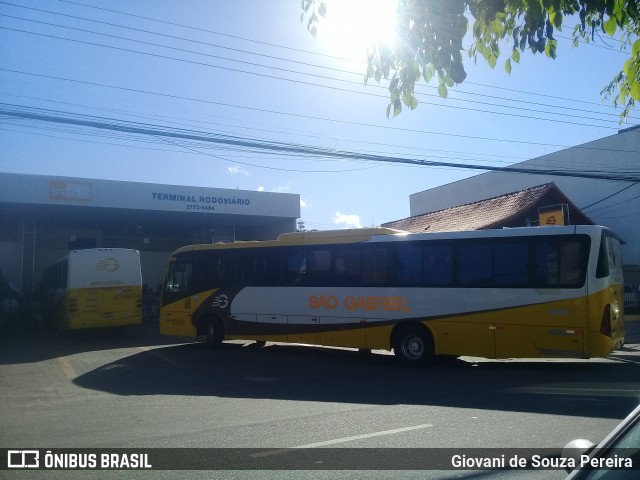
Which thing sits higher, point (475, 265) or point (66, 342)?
point (475, 265)

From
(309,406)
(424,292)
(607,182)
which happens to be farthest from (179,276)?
(607,182)

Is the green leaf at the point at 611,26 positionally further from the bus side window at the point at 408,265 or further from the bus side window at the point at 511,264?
the bus side window at the point at 408,265

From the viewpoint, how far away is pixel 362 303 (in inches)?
618

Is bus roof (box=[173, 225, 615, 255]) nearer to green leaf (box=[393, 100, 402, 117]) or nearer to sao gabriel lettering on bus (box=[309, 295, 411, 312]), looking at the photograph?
sao gabriel lettering on bus (box=[309, 295, 411, 312])

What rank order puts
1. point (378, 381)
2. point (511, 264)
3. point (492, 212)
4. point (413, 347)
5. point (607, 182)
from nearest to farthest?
point (378, 381)
point (511, 264)
point (413, 347)
point (492, 212)
point (607, 182)

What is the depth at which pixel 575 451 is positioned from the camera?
3.12 meters

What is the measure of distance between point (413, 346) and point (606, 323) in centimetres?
427

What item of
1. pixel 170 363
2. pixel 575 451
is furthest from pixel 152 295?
pixel 575 451

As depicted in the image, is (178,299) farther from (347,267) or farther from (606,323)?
(606,323)

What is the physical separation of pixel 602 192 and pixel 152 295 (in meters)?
25.5

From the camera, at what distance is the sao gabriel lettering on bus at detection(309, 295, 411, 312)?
15.1 m

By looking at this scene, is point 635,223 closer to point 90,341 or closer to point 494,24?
point 90,341

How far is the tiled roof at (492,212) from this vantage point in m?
26.1

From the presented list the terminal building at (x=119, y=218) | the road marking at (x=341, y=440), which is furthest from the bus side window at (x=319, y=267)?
the terminal building at (x=119, y=218)
